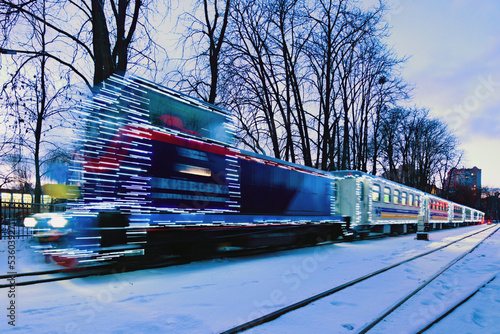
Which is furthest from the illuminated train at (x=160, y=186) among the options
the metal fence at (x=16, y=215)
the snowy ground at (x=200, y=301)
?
the metal fence at (x=16, y=215)

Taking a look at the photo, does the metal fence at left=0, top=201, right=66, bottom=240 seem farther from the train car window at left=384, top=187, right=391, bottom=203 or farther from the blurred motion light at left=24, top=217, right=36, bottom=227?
the train car window at left=384, top=187, right=391, bottom=203

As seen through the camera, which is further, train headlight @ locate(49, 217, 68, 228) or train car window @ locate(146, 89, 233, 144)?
train car window @ locate(146, 89, 233, 144)

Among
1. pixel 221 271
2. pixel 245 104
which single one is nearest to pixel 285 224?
pixel 221 271

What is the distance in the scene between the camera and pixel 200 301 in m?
4.98

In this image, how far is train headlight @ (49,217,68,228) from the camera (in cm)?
605

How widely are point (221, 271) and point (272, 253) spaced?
3.52 metres

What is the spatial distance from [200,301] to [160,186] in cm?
262

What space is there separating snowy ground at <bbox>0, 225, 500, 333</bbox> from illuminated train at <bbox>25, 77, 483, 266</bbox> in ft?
2.07

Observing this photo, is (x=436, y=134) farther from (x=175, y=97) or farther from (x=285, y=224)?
(x=175, y=97)

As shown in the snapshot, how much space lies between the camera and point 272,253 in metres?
10.6

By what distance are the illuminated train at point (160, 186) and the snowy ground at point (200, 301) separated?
63cm

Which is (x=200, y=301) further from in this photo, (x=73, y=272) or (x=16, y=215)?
(x=16, y=215)

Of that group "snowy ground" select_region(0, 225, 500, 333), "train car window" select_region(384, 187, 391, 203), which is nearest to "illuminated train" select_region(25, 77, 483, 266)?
"snowy ground" select_region(0, 225, 500, 333)

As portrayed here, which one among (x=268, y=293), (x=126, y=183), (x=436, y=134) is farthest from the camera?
(x=436, y=134)
